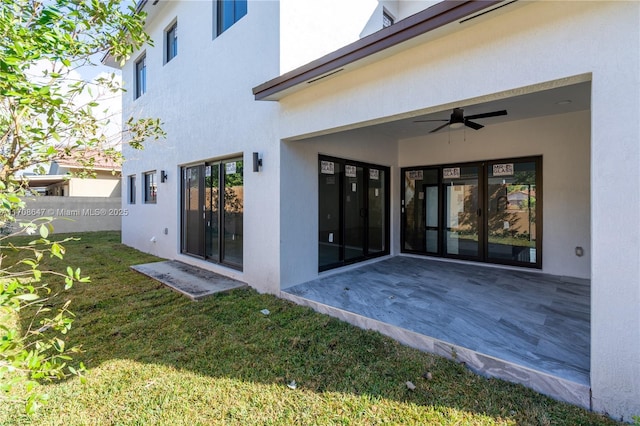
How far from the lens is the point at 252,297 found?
523 cm

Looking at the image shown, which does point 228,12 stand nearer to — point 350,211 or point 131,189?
point 350,211

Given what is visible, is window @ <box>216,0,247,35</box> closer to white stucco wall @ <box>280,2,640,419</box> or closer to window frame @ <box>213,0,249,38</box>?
window frame @ <box>213,0,249,38</box>

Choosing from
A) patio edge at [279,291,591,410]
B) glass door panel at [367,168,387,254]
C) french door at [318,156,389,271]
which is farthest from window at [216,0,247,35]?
patio edge at [279,291,591,410]

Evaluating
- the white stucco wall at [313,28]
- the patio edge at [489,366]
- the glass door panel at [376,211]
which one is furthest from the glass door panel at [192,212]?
the patio edge at [489,366]

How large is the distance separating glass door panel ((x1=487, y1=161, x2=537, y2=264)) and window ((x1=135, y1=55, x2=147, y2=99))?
10665 mm

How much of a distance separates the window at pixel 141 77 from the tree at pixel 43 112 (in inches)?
329

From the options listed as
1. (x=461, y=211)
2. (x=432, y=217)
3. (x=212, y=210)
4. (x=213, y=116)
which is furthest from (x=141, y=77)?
(x=461, y=211)

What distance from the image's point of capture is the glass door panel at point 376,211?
7.42 metres

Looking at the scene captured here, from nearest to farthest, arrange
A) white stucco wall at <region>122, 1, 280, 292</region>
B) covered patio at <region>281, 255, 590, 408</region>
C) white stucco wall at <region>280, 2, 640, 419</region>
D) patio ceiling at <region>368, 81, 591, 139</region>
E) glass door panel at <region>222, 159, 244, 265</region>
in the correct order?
white stucco wall at <region>280, 2, 640, 419</region>
covered patio at <region>281, 255, 590, 408</region>
patio ceiling at <region>368, 81, 591, 139</region>
white stucco wall at <region>122, 1, 280, 292</region>
glass door panel at <region>222, 159, 244, 265</region>

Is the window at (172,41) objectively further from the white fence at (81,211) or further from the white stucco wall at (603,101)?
the white fence at (81,211)

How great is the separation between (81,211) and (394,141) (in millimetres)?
16264

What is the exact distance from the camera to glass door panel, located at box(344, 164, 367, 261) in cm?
664

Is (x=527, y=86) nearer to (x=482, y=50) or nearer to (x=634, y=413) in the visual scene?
(x=482, y=50)

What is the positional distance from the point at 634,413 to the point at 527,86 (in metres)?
2.77
